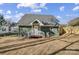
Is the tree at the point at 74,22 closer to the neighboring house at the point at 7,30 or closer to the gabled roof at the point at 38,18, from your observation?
the gabled roof at the point at 38,18

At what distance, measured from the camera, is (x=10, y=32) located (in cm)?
228

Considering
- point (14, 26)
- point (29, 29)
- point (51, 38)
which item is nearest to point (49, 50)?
point (51, 38)

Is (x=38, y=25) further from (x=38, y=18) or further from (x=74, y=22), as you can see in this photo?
(x=74, y=22)

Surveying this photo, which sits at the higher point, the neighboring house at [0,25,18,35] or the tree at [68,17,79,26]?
the tree at [68,17,79,26]

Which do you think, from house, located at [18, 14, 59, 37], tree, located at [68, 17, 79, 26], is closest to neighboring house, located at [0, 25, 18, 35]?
house, located at [18, 14, 59, 37]

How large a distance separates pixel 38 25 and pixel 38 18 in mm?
74

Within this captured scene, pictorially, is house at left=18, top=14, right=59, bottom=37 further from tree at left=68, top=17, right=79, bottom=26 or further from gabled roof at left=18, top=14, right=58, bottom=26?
tree at left=68, top=17, right=79, bottom=26

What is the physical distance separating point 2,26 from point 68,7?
0.72m

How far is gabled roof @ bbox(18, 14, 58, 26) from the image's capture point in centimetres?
226

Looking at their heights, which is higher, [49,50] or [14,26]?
[14,26]

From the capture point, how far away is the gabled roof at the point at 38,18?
2.26 m

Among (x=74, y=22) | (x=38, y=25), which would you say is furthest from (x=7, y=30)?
(x=74, y=22)

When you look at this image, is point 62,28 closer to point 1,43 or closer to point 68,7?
point 68,7

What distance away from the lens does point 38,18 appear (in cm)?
229
